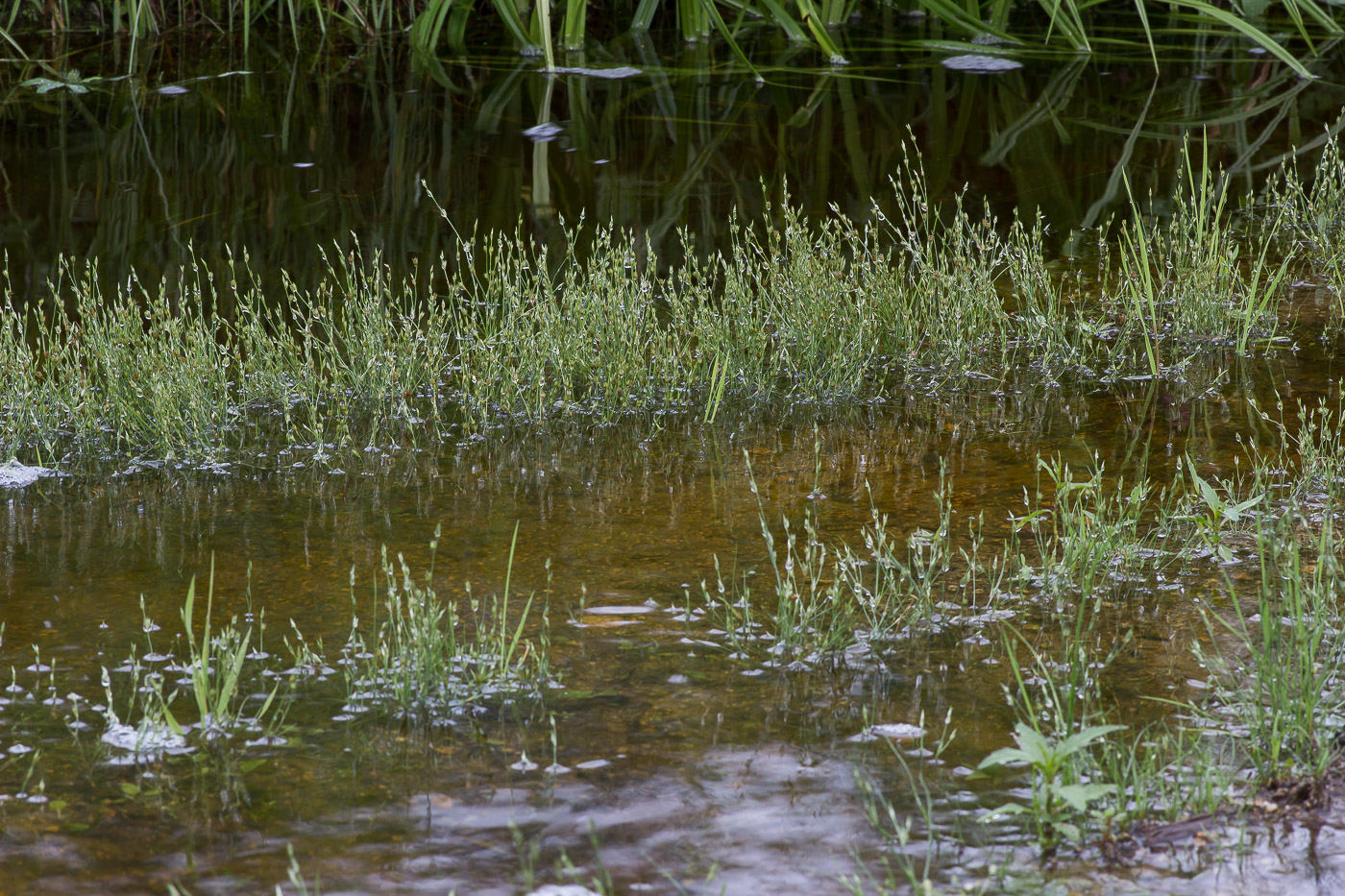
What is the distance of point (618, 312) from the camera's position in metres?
5.39

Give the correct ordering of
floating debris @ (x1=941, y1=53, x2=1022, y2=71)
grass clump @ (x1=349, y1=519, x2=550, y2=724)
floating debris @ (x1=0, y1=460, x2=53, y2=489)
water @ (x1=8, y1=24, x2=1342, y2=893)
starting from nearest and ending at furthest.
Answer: water @ (x1=8, y1=24, x2=1342, y2=893), grass clump @ (x1=349, y1=519, x2=550, y2=724), floating debris @ (x1=0, y1=460, x2=53, y2=489), floating debris @ (x1=941, y1=53, x2=1022, y2=71)

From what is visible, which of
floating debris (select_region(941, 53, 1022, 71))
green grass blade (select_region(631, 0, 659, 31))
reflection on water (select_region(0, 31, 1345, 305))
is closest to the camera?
reflection on water (select_region(0, 31, 1345, 305))

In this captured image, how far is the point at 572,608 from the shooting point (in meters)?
3.74

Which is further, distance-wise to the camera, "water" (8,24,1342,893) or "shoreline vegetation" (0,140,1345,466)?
"shoreline vegetation" (0,140,1345,466)

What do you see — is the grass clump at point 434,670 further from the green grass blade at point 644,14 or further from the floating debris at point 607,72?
the green grass blade at point 644,14

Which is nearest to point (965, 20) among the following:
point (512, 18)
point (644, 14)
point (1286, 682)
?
point (644, 14)

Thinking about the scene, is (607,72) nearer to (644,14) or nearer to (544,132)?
(644,14)

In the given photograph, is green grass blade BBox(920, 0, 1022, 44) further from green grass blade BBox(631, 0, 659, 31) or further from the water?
the water

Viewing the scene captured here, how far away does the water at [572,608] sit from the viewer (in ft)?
9.01

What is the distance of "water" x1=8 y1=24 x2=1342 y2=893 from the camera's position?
2.75 m

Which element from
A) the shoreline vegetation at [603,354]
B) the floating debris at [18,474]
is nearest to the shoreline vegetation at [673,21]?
the shoreline vegetation at [603,354]

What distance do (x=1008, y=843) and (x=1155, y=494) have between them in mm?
1991

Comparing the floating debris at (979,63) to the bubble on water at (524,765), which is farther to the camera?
the floating debris at (979,63)

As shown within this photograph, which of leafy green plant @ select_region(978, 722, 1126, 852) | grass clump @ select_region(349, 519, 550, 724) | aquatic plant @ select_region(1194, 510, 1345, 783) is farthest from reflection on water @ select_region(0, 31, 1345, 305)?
leafy green plant @ select_region(978, 722, 1126, 852)
